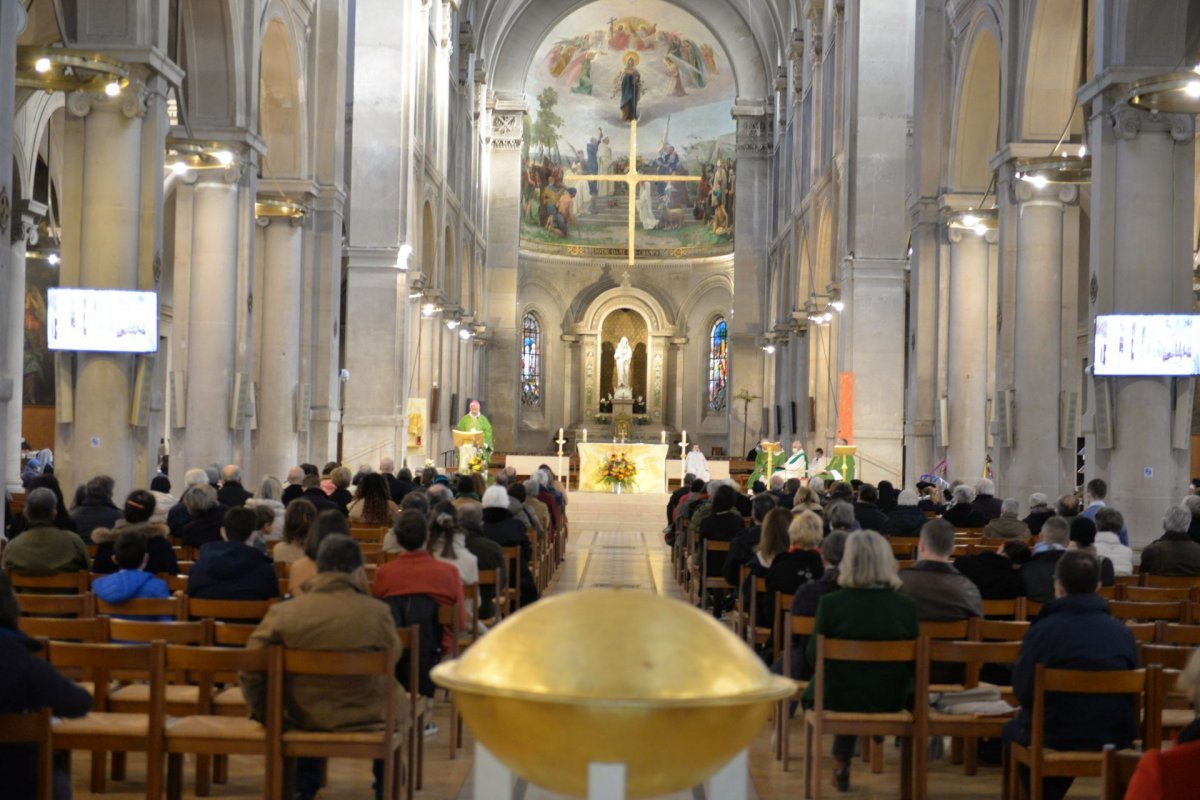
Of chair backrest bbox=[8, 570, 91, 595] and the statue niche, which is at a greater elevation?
the statue niche

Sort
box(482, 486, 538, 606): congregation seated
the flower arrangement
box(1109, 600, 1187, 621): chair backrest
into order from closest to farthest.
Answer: box(1109, 600, 1187, 621): chair backrest → box(482, 486, 538, 606): congregation seated → the flower arrangement

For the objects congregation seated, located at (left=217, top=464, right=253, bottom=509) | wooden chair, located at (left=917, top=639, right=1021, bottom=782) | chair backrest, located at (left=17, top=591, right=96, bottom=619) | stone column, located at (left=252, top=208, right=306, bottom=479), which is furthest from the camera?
stone column, located at (left=252, top=208, right=306, bottom=479)

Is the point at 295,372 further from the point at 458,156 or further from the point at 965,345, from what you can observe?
the point at 458,156

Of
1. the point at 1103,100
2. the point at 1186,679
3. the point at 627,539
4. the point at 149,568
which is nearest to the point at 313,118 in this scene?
the point at 627,539

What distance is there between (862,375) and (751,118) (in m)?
20.1

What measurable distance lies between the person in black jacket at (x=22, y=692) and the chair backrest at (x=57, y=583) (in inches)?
114

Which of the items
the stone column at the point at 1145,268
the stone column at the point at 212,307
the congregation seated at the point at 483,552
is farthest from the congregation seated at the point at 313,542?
the stone column at the point at 212,307

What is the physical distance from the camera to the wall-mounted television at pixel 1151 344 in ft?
42.5

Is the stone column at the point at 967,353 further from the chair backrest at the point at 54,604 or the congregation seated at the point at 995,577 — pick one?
the chair backrest at the point at 54,604

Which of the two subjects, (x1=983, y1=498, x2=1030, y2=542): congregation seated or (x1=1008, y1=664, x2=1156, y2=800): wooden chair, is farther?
(x1=983, y1=498, x2=1030, y2=542): congregation seated

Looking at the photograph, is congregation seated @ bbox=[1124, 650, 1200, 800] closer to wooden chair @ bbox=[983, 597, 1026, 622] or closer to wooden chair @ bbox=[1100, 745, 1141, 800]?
wooden chair @ bbox=[1100, 745, 1141, 800]

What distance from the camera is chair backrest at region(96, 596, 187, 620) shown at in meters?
6.50

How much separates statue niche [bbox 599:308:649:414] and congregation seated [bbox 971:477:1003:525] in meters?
34.6

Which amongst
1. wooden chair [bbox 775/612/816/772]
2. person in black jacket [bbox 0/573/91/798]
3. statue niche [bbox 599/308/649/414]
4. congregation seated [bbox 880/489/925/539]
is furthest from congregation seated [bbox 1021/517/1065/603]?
statue niche [bbox 599/308/649/414]
